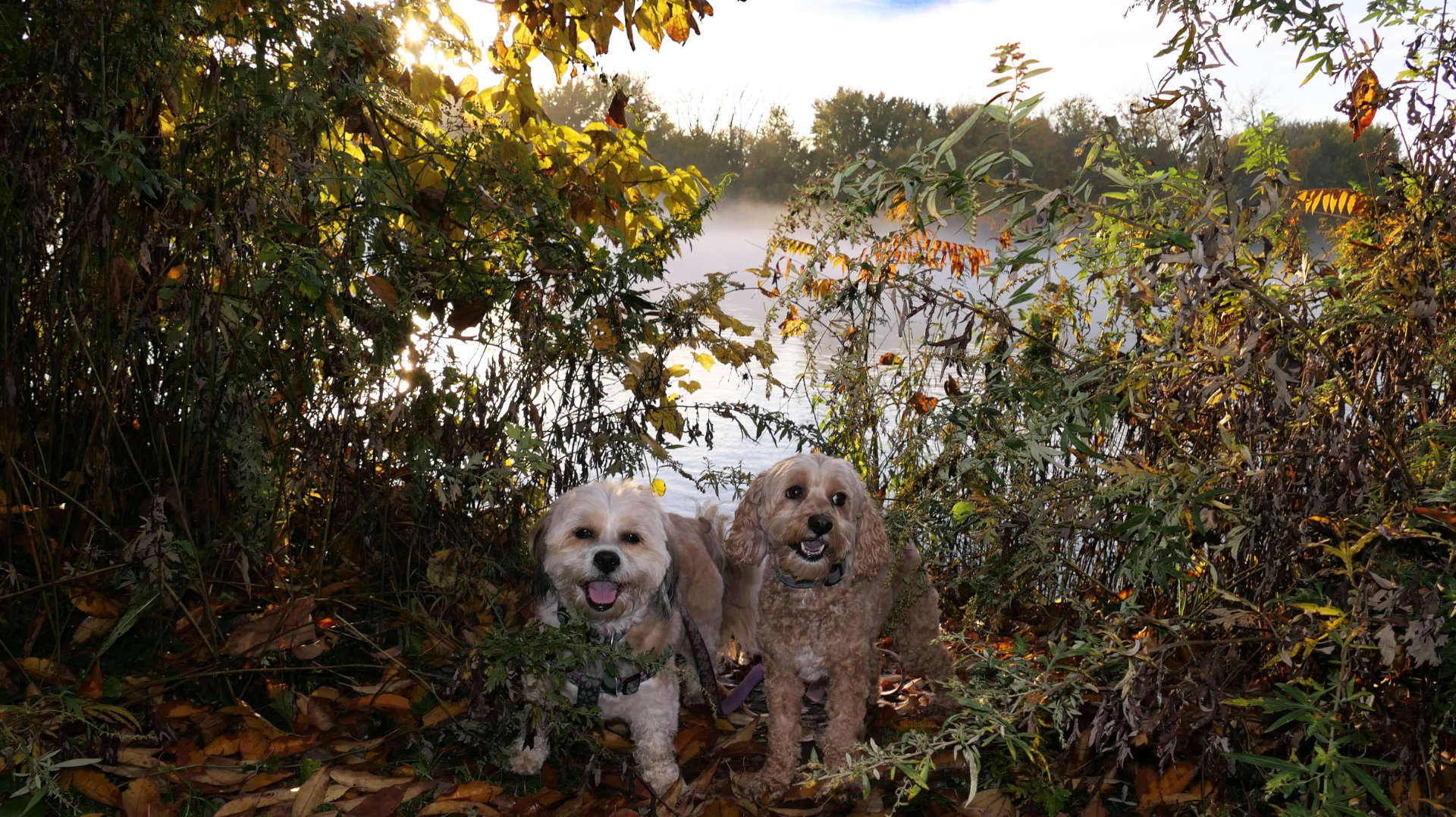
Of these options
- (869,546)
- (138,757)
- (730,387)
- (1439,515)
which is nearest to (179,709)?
(138,757)

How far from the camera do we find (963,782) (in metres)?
3.42

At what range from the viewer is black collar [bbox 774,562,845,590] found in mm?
3650

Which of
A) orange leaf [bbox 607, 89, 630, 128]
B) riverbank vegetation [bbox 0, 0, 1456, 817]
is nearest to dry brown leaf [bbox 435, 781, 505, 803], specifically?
riverbank vegetation [bbox 0, 0, 1456, 817]

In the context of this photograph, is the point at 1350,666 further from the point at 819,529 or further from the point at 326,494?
the point at 326,494

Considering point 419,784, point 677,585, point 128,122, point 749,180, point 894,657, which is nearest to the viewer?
point 419,784

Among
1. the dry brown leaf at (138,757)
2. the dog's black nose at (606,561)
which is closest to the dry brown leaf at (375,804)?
the dry brown leaf at (138,757)

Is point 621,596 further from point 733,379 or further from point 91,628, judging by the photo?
point 733,379

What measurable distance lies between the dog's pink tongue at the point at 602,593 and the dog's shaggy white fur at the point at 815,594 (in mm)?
596

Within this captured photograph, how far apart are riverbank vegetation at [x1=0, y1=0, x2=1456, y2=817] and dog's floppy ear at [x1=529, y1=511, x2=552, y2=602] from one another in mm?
286

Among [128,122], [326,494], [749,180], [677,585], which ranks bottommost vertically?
[677,585]

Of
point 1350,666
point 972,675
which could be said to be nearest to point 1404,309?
point 1350,666

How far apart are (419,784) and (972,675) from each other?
1.74 meters

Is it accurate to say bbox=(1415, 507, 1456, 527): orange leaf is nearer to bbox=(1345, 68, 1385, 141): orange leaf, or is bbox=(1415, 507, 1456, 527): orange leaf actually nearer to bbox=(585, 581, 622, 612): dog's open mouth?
bbox=(1345, 68, 1385, 141): orange leaf

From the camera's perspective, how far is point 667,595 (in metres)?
3.57
